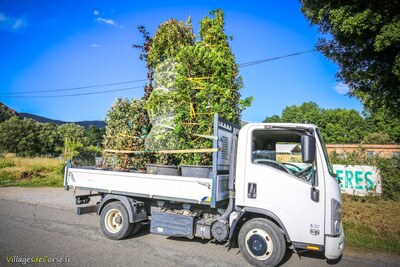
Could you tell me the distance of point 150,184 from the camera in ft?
16.9

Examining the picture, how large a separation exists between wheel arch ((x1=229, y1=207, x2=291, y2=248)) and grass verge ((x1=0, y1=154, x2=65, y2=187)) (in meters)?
14.0

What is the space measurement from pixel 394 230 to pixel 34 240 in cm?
796

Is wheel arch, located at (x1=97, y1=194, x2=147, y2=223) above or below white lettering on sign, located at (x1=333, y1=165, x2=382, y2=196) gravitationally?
below

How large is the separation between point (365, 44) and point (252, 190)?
644cm

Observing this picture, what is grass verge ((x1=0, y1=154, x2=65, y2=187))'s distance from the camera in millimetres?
15664

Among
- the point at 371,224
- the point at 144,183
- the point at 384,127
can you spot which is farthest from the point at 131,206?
the point at 384,127

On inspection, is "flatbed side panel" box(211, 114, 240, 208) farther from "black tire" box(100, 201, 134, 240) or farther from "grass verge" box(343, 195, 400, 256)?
"grass verge" box(343, 195, 400, 256)

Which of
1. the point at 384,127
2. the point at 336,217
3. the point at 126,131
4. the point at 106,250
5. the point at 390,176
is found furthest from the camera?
the point at 384,127

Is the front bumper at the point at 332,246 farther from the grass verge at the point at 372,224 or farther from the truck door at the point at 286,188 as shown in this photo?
the grass verge at the point at 372,224

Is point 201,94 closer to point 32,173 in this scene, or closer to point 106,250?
point 106,250

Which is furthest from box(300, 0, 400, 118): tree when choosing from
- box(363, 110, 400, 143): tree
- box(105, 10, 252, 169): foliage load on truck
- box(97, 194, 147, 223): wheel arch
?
box(363, 110, 400, 143): tree

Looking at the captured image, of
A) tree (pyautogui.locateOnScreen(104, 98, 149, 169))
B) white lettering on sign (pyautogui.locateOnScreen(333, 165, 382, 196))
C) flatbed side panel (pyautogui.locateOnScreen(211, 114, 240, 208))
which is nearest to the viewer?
flatbed side panel (pyautogui.locateOnScreen(211, 114, 240, 208))

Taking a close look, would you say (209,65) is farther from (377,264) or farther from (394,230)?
(394,230)

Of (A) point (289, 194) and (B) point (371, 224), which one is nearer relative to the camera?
(A) point (289, 194)
